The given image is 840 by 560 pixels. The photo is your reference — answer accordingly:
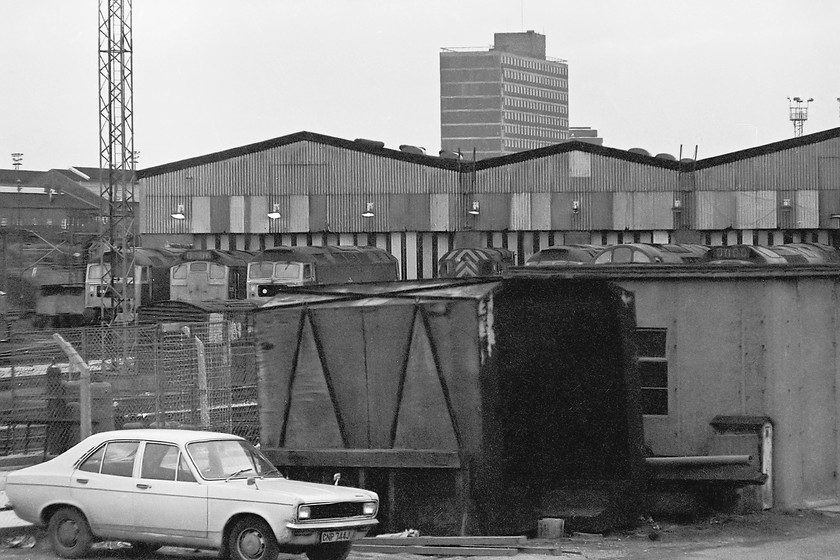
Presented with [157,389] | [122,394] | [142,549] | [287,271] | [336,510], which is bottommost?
[142,549]

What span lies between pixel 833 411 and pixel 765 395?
1482 mm

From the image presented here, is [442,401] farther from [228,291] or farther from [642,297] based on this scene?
[228,291]

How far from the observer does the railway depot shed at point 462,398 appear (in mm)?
12836

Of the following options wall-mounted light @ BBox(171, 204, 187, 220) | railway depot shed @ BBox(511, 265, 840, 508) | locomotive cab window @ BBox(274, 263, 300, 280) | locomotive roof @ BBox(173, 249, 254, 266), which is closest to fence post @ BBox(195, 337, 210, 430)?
railway depot shed @ BBox(511, 265, 840, 508)

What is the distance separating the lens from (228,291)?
45.1 metres

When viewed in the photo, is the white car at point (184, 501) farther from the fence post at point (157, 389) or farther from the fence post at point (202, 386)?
the fence post at point (202, 386)

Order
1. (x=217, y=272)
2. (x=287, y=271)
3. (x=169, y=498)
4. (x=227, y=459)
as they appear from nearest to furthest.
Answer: (x=169, y=498), (x=227, y=459), (x=287, y=271), (x=217, y=272)

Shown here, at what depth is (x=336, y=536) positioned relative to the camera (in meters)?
10.8

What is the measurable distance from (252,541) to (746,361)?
7.01 meters

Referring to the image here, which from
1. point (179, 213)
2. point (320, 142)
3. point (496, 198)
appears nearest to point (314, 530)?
point (496, 198)

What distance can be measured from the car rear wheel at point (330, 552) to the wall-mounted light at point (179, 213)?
4594 centimetres

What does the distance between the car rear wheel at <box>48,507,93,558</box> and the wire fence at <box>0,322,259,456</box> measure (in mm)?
4648

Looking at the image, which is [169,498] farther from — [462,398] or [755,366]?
[755,366]

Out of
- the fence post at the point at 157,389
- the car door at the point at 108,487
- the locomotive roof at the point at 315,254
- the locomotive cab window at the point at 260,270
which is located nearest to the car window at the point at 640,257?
the locomotive roof at the point at 315,254
